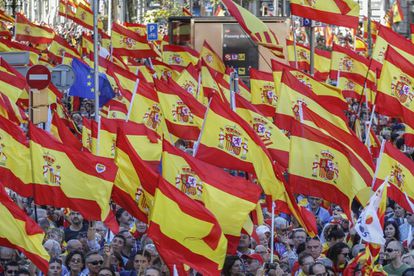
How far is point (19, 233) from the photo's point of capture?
14.8 meters

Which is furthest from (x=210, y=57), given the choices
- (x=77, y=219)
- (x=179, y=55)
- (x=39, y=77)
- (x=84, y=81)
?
(x=77, y=219)

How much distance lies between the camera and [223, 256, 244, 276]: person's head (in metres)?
14.7

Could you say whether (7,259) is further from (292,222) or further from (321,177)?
(292,222)

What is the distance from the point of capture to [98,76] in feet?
88.5

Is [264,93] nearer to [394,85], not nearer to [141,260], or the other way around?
[394,85]

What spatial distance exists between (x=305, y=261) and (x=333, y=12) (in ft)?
34.9

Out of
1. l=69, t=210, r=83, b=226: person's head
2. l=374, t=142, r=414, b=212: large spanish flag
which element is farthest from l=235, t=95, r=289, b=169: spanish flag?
l=374, t=142, r=414, b=212: large spanish flag

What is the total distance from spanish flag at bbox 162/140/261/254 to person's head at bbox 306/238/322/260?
837 mm

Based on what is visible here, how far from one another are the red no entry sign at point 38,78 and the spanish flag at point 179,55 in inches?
574

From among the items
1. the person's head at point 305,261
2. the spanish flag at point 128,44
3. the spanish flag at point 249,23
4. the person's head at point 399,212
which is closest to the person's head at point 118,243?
the person's head at point 305,261

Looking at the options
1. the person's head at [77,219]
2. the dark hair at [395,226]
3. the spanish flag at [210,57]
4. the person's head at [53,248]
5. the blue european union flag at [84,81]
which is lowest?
the spanish flag at [210,57]

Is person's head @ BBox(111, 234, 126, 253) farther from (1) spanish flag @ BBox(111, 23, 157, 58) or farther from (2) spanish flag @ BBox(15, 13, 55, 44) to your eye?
(2) spanish flag @ BBox(15, 13, 55, 44)

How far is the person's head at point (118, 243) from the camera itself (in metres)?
16.5

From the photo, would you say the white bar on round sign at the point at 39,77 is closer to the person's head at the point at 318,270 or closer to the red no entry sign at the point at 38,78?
the red no entry sign at the point at 38,78
